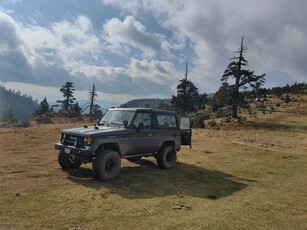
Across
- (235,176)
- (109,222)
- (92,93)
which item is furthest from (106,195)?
(92,93)

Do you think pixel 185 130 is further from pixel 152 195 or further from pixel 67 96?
pixel 67 96

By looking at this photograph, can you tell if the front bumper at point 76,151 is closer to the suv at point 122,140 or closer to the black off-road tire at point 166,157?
the suv at point 122,140

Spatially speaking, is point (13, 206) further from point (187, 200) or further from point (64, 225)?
point (187, 200)

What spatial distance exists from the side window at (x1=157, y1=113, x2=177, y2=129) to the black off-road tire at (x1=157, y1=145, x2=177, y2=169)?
35.0 inches

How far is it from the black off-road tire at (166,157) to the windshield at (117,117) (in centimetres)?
232

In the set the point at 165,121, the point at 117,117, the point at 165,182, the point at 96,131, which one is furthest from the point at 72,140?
the point at 165,121

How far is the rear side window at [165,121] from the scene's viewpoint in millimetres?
13398

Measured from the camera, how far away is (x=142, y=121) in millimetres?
12711

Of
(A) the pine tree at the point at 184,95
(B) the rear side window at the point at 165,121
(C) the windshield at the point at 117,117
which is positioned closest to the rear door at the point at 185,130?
(B) the rear side window at the point at 165,121

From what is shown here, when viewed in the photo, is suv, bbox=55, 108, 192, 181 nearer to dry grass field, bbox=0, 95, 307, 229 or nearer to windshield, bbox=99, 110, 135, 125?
windshield, bbox=99, 110, 135, 125

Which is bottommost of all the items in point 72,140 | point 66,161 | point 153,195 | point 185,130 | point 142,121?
point 153,195

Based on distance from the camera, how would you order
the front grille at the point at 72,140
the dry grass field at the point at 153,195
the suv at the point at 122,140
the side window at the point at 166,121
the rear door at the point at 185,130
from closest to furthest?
the dry grass field at the point at 153,195
the suv at the point at 122,140
the front grille at the point at 72,140
the side window at the point at 166,121
the rear door at the point at 185,130

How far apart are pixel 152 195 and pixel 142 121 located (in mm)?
3517

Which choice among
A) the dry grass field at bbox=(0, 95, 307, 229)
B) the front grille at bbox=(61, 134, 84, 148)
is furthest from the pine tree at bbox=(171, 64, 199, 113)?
the front grille at bbox=(61, 134, 84, 148)
